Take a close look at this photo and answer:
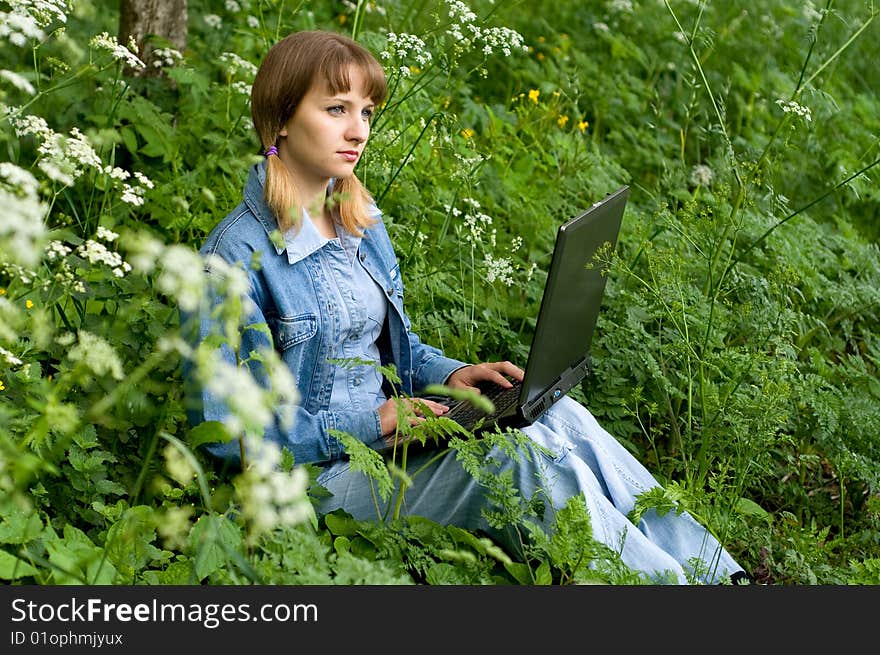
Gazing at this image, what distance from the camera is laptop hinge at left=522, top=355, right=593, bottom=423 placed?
8.61 feet

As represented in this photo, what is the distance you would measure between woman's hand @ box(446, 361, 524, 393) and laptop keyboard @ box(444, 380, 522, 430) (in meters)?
0.03

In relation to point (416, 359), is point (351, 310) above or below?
above

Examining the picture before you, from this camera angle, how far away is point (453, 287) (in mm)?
3809

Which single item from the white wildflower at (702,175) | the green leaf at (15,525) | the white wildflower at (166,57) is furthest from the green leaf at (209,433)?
the white wildflower at (702,175)

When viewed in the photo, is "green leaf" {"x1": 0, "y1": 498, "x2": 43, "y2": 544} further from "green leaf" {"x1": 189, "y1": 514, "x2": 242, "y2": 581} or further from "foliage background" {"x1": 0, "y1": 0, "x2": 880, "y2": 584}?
"green leaf" {"x1": 189, "y1": 514, "x2": 242, "y2": 581}

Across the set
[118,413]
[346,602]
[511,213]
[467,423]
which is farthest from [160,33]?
[346,602]

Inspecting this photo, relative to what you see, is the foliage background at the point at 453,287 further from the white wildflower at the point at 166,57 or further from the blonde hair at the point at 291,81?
the blonde hair at the point at 291,81

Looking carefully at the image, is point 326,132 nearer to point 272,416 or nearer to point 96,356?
point 272,416

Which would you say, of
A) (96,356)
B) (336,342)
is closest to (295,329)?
(336,342)

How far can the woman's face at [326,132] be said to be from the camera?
104 inches

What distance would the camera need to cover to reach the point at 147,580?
2.27 m

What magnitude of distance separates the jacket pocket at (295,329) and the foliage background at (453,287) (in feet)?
0.87

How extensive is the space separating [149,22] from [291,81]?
1.82 meters

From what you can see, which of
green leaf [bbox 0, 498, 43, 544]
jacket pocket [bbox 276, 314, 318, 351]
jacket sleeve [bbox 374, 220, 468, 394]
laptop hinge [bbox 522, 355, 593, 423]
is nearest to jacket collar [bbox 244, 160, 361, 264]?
jacket pocket [bbox 276, 314, 318, 351]
